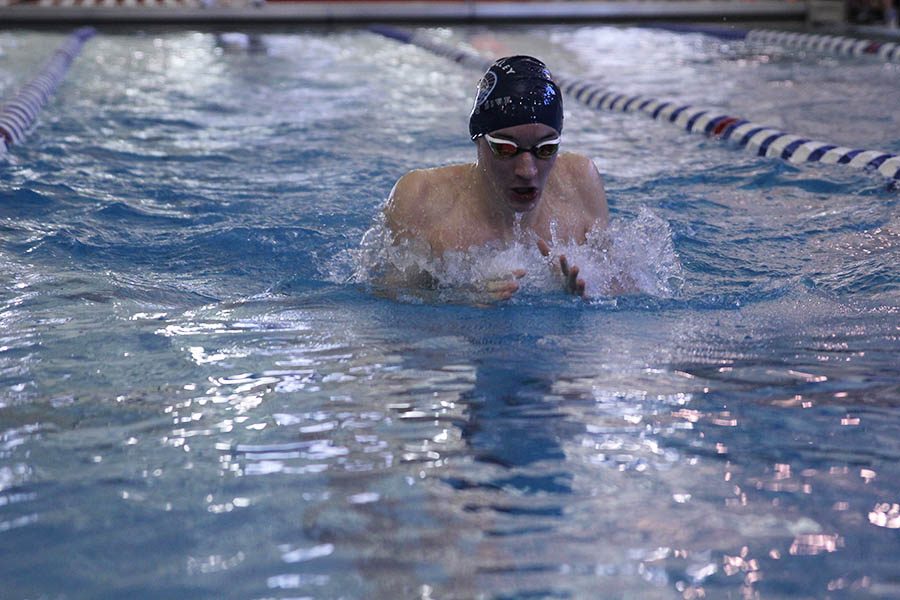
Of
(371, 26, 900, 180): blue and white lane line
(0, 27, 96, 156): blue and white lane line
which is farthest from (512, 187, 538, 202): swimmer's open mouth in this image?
(0, 27, 96, 156): blue and white lane line

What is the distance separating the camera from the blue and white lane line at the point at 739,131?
4988 mm

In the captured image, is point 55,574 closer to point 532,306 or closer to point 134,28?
point 532,306

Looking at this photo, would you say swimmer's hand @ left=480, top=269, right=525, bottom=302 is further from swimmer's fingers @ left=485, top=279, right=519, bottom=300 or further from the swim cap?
the swim cap

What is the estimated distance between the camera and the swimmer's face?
119 inches

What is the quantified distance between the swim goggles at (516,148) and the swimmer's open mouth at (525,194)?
0.10 meters

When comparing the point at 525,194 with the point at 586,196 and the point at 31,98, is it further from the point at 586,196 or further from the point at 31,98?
the point at 31,98

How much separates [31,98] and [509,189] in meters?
4.90

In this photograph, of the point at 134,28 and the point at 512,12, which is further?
the point at 512,12

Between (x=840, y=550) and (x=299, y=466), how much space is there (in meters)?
1.02

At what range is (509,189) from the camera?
312 centimetres

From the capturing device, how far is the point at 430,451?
7.15ft

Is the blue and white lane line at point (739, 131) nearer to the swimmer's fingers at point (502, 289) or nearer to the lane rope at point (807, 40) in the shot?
the swimmer's fingers at point (502, 289)

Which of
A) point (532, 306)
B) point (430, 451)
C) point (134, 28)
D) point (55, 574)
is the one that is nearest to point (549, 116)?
point (532, 306)

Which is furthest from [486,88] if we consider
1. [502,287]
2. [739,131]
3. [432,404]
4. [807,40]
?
[807,40]
